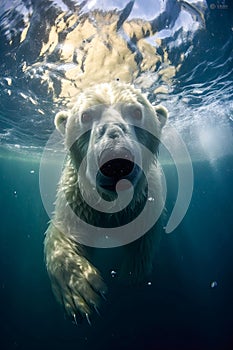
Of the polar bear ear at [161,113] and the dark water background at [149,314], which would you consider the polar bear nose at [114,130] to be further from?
the dark water background at [149,314]

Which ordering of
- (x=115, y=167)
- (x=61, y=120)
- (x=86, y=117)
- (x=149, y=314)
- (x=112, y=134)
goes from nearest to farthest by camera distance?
(x=115, y=167) < (x=112, y=134) < (x=86, y=117) < (x=61, y=120) < (x=149, y=314)

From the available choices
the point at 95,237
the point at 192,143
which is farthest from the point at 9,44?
the point at 192,143

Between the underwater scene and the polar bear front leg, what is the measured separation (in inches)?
0.6

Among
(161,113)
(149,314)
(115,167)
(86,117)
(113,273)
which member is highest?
(86,117)

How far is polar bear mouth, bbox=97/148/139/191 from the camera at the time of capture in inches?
115

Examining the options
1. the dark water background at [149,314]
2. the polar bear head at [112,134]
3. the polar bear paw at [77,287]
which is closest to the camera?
the polar bear head at [112,134]

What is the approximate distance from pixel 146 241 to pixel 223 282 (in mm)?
14154

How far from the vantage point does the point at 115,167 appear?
3.03 metres

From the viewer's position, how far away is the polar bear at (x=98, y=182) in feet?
10.6

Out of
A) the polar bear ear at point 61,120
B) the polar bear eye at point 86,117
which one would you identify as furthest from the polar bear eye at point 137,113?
the polar bear ear at point 61,120

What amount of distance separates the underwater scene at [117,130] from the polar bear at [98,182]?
0.02 meters

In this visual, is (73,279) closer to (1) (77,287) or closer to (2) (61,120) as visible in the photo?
(1) (77,287)

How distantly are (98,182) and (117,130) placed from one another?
0.62m

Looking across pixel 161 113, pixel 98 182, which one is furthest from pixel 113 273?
pixel 98 182
